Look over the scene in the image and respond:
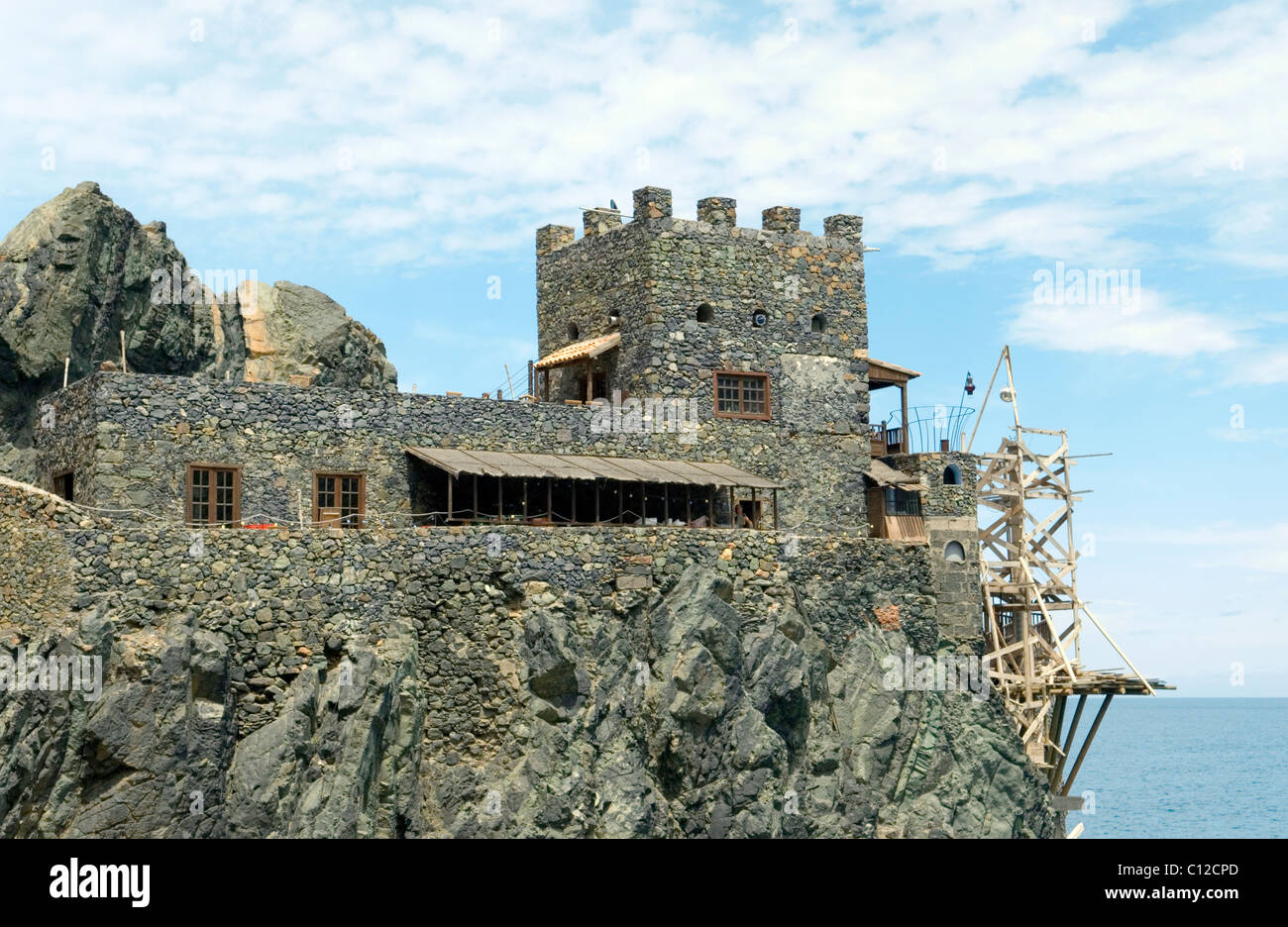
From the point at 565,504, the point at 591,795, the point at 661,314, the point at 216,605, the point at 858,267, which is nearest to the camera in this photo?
the point at 216,605

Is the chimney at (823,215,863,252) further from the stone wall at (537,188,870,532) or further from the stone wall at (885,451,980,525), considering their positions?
the stone wall at (885,451,980,525)

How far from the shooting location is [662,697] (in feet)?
130

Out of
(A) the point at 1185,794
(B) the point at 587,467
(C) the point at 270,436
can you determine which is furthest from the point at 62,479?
(A) the point at 1185,794

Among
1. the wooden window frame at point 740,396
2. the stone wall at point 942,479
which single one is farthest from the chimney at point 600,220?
the stone wall at point 942,479

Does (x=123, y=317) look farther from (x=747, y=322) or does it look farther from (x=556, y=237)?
(x=747, y=322)

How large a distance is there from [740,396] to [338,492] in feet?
49.5

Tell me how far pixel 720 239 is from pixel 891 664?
611 inches

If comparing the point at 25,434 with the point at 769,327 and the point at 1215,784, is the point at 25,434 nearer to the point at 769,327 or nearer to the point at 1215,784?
the point at 769,327

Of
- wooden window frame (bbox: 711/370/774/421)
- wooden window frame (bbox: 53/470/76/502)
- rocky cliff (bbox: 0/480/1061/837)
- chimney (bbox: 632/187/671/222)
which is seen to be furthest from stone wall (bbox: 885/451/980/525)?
wooden window frame (bbox: 53/470/76/502)

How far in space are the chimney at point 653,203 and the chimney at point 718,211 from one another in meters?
1.50
